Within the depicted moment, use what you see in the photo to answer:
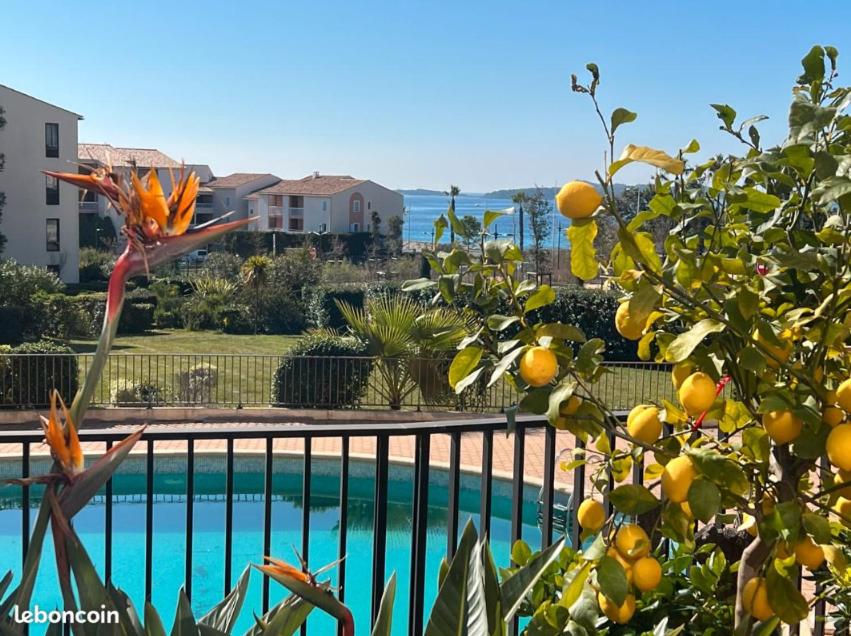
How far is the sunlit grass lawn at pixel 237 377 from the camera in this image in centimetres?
1284

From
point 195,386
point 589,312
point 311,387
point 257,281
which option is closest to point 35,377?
point 195,386

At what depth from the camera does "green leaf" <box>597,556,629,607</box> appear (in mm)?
1256

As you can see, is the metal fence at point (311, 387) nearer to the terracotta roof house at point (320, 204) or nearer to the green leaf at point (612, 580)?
the green leaf at point (612, 580)

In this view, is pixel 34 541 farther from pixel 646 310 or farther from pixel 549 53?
pixel 549 53

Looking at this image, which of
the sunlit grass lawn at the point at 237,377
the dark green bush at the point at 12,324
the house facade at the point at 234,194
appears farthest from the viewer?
the house facade at the point at 234,194

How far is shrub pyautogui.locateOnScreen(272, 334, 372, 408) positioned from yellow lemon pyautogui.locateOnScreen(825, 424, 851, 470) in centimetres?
1153

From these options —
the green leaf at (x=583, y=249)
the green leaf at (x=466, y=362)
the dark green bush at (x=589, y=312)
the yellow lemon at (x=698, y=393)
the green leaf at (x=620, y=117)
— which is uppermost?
the green leaf at (x=620, y=117)

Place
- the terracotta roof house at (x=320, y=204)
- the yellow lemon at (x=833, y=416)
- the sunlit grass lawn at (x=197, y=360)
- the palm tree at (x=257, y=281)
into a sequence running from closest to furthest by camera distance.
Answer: the yellow lemon at (x=833, y=416)
the sunlit grass lawn at (x=197, y=360)
the palm tree at (x=257, y=281)
the terracotta roof house at (x=320, y=204)

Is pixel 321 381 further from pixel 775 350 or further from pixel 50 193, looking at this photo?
pixel 50 193

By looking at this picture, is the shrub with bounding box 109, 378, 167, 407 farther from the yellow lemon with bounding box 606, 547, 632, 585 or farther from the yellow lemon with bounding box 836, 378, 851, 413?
the yellow lemon with bounding box 836, 378, 851, 413

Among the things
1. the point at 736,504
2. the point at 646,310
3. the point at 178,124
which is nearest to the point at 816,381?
the point at 736,504

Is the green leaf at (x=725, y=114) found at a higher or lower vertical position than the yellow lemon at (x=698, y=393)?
higher

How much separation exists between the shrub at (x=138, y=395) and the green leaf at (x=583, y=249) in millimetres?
11837

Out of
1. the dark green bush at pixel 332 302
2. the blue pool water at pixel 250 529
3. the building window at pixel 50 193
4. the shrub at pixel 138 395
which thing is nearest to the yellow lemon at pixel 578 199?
the blue pool water at pixel 250 529
